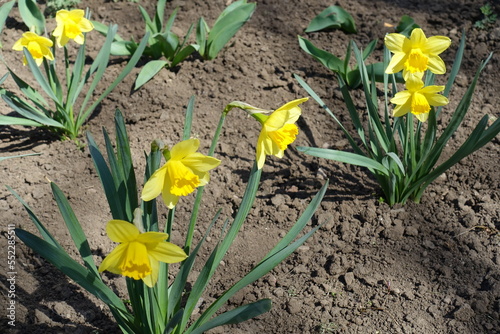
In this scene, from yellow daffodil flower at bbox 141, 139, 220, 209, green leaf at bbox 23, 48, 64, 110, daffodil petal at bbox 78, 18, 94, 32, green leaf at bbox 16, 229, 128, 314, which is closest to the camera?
yellow daffodil flower at bbox 141, 139, 220, 209

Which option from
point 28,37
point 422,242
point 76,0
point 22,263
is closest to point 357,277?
point 422,242

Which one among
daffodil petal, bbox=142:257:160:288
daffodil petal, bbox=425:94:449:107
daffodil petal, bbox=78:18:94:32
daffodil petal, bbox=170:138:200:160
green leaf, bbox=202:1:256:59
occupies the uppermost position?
daffodil petal, bbox=170:138:200:160

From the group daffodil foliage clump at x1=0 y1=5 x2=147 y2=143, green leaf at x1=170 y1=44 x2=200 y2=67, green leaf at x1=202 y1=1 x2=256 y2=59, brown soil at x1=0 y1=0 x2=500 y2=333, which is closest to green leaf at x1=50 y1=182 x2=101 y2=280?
brown soil at x1=0 y1=0 x2=500 y2=333

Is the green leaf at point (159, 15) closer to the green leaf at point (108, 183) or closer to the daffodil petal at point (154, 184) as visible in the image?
the green leaf at point (108, 183)

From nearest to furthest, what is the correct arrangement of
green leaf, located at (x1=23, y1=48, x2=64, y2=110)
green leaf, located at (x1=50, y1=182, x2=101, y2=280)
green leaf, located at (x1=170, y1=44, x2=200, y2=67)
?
green leaf, located at (x1=50, y1=182, x2=101, y2=280) → green leaf, located at (x1=23, y1=48, x2=64, y2=110) → green leaf, located at (x1=170, y1=44, x2=200, y2=67)

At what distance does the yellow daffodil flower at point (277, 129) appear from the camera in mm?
1545

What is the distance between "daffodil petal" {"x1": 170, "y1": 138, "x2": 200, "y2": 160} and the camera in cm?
145

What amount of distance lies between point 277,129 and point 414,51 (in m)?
0.91

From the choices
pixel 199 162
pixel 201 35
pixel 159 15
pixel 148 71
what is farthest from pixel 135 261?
pixel 159 15

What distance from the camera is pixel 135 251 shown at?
55.5 inches

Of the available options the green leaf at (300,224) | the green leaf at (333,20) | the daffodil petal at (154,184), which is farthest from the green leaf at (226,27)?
the daffodil petal at (154,184)

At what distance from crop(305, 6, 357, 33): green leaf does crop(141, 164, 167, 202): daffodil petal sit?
2.21 m

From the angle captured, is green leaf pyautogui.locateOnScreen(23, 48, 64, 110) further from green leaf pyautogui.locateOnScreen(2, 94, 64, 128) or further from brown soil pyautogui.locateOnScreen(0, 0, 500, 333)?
brown soil pyautogui.locateOnScreen(0, 0, 500, 333)

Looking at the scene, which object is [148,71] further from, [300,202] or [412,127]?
[412,127]
